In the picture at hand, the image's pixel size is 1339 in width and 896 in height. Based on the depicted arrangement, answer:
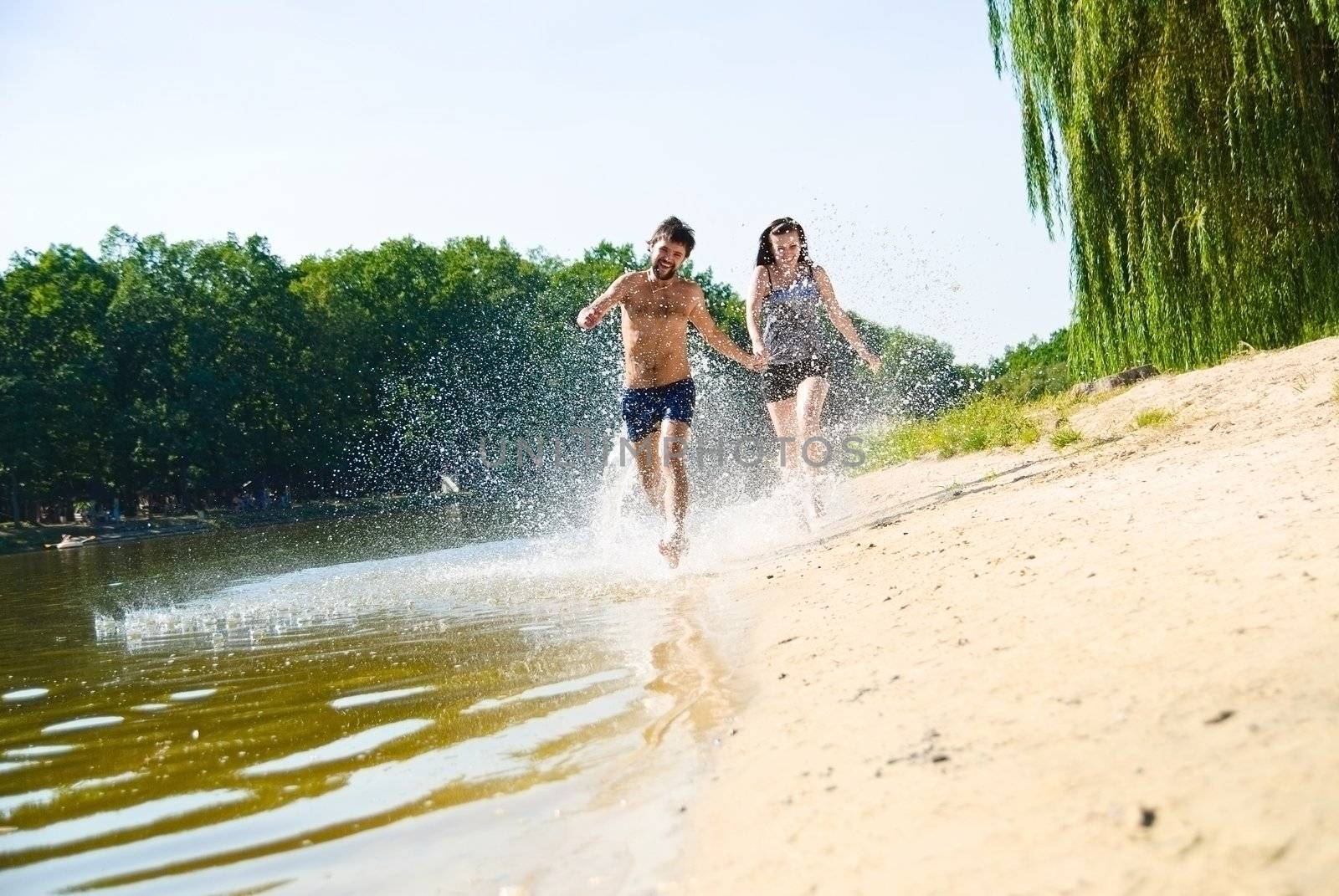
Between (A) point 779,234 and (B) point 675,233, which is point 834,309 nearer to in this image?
(A) point 779,234

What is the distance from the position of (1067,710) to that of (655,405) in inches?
220

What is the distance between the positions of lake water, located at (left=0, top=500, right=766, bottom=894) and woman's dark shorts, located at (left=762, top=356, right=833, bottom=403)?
7.19ft

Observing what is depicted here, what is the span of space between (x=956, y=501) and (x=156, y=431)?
4628cm

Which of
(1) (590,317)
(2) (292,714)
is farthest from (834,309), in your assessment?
(2) (292,714)

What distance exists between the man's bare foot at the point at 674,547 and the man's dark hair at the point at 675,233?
2.05 metres

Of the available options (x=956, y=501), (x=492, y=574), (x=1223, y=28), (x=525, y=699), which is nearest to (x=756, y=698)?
(x=525, y=699)

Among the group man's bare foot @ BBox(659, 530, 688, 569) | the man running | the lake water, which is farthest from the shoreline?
the lake water

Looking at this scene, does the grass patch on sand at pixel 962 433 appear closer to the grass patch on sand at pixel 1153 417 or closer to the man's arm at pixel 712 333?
the grass patch on sand at pixel 1153 417

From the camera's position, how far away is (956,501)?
7281 mm

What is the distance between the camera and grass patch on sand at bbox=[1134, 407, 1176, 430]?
8062mm

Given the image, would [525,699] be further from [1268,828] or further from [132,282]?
[132,282]

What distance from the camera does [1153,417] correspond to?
8.22m

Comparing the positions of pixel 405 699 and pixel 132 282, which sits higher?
pixel 132 282

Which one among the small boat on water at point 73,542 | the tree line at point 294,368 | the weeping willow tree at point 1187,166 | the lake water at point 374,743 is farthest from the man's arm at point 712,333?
the small boat on water at point 73,542
